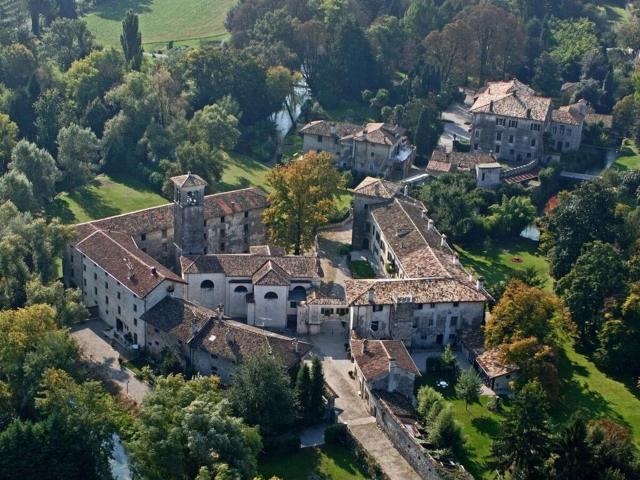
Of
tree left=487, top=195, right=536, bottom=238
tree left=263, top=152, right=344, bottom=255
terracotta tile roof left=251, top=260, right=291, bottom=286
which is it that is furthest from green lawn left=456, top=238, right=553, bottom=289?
terracotta tile roof left=251, top=260, right=291, bottom=286

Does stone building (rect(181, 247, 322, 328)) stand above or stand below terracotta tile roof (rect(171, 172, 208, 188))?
below

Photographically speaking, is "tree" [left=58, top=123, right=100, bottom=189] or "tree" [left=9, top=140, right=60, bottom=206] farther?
"tree" [left=58, top=123, right=100, bottom=189]

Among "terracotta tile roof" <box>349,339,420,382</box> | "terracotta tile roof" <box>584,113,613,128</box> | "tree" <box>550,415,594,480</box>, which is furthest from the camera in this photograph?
"terracotta tile roof" <box>584,113,613,128</box>

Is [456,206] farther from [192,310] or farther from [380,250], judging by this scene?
[192,310]

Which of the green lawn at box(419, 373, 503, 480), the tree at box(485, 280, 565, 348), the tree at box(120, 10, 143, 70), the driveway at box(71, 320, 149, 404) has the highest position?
the tree at box(120, 10, 143, 70)

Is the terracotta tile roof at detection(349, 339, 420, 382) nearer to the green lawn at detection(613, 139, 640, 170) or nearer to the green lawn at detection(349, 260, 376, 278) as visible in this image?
the green lawn at detection(349, 260, 376, 278)

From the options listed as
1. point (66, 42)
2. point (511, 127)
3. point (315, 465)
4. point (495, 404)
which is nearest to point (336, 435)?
point (315, 465)

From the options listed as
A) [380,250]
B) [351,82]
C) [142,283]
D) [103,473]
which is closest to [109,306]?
[142,283]

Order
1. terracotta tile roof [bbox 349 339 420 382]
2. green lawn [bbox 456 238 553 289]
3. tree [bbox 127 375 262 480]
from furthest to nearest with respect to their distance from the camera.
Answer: green lawn [bbox 456 238 553 289], terracotta tile roof [bbox 349 339 420 382], tree [bbox 127 375 262 480]

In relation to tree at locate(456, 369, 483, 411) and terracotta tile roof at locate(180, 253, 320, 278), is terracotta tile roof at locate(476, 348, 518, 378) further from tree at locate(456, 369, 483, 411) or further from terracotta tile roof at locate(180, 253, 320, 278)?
terracotta tile roof at locate(180, 253, 320, 278)
